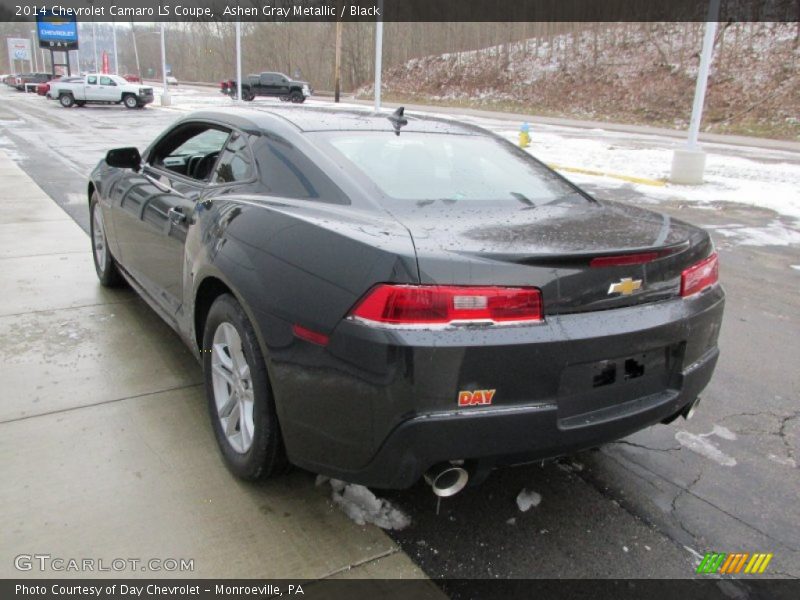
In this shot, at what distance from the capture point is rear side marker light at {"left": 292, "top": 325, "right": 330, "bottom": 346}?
218 cm

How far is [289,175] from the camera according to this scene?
2832 mm

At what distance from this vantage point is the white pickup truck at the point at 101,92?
1412 inches

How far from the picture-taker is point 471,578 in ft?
7.55

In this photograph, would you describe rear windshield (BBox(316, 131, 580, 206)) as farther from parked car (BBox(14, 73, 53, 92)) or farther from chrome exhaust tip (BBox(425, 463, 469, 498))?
parked car (BBox(14, 73, 53, 92))

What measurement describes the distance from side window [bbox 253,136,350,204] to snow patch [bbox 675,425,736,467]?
6.76 ft

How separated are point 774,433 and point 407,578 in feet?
7.13

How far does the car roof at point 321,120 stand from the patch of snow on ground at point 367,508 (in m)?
1.63

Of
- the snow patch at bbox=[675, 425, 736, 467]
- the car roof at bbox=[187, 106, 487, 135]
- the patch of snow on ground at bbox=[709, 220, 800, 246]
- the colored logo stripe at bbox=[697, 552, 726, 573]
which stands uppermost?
the car roof at bbox=[187, 106, 487, 135]

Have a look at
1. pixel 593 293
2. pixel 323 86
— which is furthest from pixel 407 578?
pixel 323 86

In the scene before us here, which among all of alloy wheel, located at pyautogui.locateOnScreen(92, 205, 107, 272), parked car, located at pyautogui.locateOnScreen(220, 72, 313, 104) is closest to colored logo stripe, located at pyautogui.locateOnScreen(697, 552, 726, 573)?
alloy wheel, located at pyautogui.locateOnScreen(92, 205, 107, 272)

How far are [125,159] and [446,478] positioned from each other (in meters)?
3.22

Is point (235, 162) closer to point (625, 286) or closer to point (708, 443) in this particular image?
point (625, 286)

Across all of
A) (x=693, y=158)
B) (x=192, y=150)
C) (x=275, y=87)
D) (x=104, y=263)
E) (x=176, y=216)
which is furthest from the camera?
(x=275, y=87)

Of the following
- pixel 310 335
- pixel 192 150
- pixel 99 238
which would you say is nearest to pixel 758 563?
pixel 310 335
